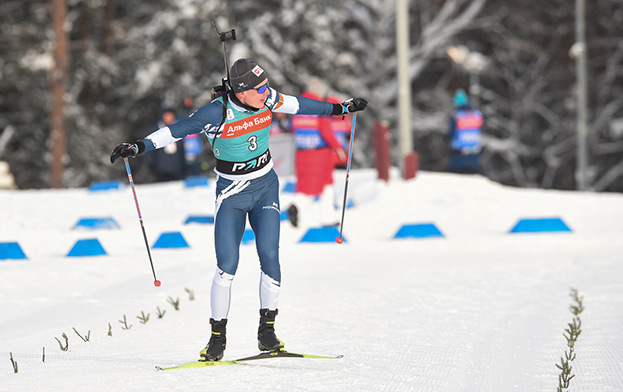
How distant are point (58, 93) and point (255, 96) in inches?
896

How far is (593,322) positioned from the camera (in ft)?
21.5

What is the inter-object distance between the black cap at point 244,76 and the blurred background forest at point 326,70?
22154mm

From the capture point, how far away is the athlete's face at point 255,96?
18.0ft

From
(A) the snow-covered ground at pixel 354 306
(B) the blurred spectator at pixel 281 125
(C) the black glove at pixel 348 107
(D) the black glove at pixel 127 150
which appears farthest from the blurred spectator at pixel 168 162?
(D) the black glove at pixel 127 150

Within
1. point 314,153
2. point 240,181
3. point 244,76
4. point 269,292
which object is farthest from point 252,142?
point 314,153

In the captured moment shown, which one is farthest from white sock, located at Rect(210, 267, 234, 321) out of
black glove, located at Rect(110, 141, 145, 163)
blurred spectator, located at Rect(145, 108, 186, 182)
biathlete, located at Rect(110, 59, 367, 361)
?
blurred spectator, located at Rect(145, 108, 186, 182)

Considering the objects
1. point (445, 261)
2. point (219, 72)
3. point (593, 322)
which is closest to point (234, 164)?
point (593, 322)

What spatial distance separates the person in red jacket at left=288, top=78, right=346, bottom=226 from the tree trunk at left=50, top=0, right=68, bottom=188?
1596 cm

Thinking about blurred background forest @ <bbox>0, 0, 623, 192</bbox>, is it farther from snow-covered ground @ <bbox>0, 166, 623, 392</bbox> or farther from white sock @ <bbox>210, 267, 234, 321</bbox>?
white sock @ <bbox>210, 267, 234, 321</bbox>

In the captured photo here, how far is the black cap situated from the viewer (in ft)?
17.8

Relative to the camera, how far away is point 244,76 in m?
5.44

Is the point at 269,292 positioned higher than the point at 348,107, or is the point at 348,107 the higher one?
the point at 348,107

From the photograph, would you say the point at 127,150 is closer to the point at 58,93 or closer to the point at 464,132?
the point at 464,132

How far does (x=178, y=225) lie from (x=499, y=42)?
69.4 ft
